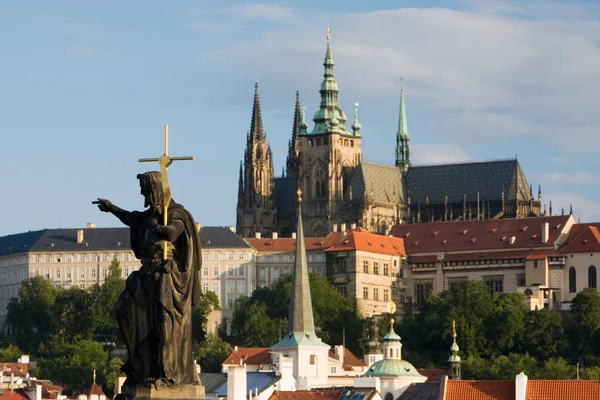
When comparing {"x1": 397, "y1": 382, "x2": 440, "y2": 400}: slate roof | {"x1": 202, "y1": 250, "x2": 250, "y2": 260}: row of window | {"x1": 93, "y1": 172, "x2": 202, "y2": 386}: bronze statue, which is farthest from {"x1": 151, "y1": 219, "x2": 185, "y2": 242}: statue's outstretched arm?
{"x1": 202, "y1": 250, "x2": 250, "y2": 260}: row of window

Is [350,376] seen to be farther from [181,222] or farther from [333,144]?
[181,222]

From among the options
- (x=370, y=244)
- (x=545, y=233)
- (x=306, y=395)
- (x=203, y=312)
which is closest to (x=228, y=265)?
(x=203, y=312)

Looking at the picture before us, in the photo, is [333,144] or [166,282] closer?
[166,282]

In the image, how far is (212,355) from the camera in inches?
5679

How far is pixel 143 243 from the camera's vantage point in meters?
12.0

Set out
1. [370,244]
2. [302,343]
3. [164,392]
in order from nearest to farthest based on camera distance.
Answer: [164,392] → [302,343] → [370,244]

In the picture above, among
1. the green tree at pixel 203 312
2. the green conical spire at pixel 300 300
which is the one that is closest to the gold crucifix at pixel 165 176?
the green conical spire at pixel 300 300

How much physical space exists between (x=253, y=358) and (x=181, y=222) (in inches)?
4766

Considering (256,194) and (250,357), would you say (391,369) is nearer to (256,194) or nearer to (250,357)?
(250,357)

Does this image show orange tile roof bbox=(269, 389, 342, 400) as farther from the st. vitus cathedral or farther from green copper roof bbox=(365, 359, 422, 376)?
the st. vitus cathedral

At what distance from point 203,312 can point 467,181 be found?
119ft

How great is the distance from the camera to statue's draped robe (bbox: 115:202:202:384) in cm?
1177

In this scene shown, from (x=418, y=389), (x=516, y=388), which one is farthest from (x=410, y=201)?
(x=516, y=388)

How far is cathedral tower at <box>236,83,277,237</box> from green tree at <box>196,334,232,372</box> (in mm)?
38119
